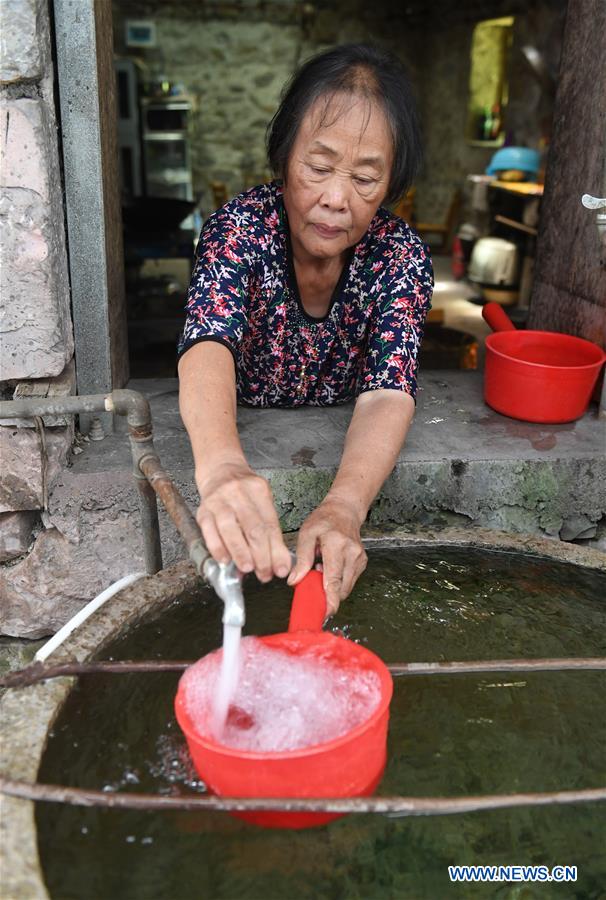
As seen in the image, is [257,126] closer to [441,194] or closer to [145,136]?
[145,136]

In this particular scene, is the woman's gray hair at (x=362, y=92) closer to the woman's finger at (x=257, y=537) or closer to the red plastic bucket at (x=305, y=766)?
the woman's finger at (x=257, y=537)

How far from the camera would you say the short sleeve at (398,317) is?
6.89 feet

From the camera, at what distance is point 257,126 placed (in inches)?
424

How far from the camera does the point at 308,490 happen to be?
90.1 inches

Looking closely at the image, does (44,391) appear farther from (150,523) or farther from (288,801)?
(288,801)

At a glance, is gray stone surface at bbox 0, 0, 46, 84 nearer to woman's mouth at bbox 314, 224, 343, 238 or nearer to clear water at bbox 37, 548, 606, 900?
woman's mouth at bbox 314, 224, 343, 238

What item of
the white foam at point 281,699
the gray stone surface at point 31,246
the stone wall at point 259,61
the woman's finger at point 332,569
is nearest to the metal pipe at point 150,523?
the woman's finger at point 332,569

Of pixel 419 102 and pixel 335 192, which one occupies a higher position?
pixel 419 102

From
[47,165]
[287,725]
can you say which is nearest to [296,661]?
[287,725]

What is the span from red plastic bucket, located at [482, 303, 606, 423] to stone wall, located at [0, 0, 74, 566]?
1373mm

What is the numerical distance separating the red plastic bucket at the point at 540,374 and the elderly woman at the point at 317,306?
1.54 feet

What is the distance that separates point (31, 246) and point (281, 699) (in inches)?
54.3

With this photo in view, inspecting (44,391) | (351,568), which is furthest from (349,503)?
(44,391)

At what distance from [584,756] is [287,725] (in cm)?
60
